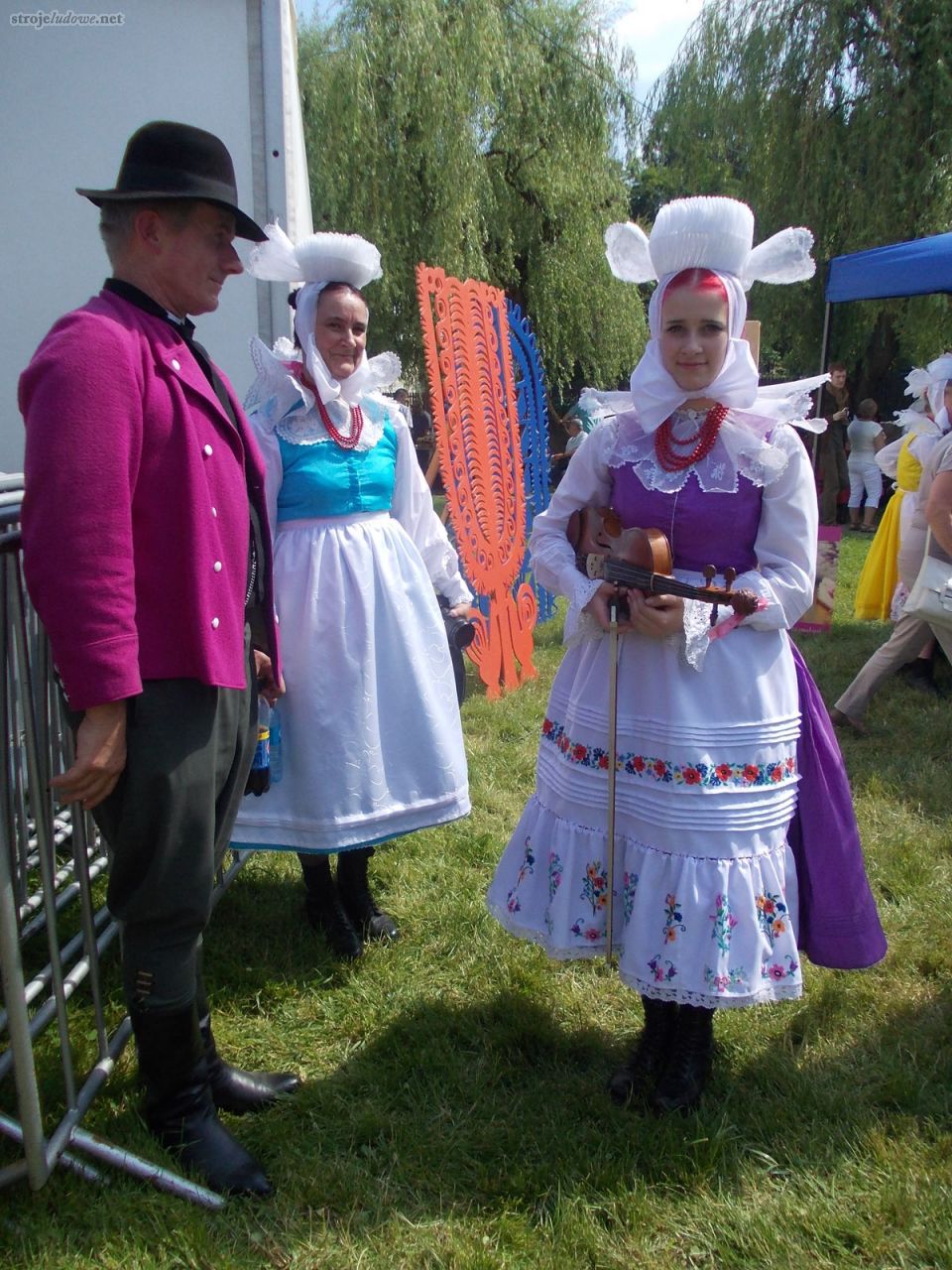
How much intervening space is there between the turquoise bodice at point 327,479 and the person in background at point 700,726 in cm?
83

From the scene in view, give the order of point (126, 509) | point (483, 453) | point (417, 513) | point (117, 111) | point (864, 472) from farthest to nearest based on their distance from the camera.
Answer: point (864, 472) → point (483, 453) → point (117, 111) → point (417, 513) → point (126, 509)

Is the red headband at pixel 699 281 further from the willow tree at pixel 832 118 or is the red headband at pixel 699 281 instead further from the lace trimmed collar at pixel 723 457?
the willow tree at pixel 832 118

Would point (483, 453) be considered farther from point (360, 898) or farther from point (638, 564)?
point (638, 564)

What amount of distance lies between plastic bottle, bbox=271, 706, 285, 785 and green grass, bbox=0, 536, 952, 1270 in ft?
1.89

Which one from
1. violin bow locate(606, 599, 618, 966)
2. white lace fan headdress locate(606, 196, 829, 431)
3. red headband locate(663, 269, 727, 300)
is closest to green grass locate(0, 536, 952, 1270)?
violin bow locate(606, 599, 618, 966)

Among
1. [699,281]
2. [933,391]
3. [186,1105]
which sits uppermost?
[699,281]

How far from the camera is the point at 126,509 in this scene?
1784 millimetres

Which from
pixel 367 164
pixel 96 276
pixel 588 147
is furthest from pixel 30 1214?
pixel 588 147

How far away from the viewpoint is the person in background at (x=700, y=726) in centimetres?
231

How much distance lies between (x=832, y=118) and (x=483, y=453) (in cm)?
944

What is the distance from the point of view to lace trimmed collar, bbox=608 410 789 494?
235 centimetres

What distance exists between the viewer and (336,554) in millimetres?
3053

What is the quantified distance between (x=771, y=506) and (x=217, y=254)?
1319 mm

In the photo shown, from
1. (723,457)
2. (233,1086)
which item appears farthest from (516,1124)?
(723,457)
